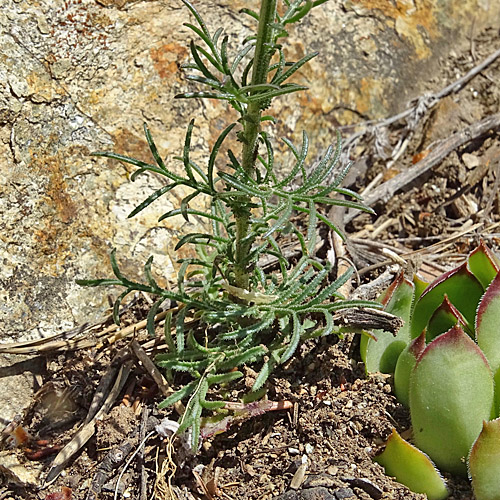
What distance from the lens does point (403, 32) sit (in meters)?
3.50

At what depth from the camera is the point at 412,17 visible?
3572 millimetres

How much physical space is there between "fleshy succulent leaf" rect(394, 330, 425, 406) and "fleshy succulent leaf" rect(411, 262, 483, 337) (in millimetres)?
146

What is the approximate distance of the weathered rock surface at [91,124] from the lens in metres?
2.42

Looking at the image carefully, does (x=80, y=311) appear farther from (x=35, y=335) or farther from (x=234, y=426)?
(x=234, y=426)

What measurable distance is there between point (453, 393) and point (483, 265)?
1.68 ft

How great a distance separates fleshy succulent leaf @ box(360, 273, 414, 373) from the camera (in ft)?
6.92

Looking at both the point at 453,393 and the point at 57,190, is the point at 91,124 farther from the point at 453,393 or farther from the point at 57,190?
the point at 453,393

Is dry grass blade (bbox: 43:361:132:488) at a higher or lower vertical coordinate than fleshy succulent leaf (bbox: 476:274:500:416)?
lower

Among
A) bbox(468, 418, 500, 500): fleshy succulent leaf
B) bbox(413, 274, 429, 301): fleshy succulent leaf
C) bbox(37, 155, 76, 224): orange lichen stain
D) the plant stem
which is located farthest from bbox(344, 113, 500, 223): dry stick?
bbox(468, 418, 500, 500): fleshy succulent leaf

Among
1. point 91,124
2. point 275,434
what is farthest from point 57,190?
point 275,434

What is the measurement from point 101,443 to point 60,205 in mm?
962

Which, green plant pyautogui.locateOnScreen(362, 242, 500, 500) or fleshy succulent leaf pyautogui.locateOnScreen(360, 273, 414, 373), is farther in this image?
fleshy succulent leaf pyautogui.locateOnScreen(360, 273, 414, 373)

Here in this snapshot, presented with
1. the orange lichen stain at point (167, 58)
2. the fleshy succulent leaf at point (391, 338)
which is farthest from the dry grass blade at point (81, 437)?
the orange lichen stain at point (167, 58)

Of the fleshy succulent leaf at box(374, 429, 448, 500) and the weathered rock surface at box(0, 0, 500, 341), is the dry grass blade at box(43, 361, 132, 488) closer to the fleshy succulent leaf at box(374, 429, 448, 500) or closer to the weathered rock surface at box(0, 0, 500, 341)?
the weathered rock surface at box(0, 0, 500, 341)
